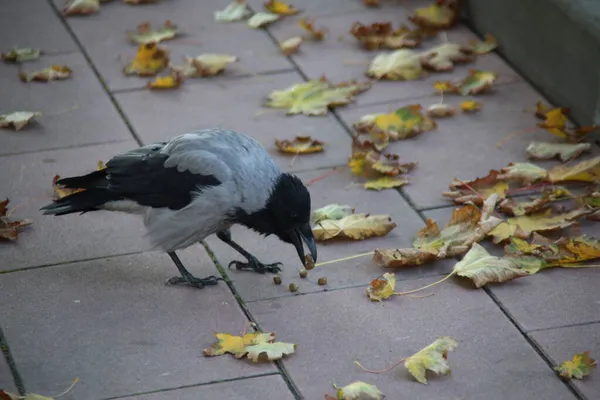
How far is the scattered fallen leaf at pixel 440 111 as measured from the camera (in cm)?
724

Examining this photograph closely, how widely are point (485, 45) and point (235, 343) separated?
420cm

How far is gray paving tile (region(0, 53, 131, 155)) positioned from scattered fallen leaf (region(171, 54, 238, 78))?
0.65m

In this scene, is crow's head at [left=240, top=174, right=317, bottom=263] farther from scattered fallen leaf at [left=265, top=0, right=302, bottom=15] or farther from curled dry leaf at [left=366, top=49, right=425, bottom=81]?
scattered fallen leaf at [left=265, top=0, right=302, bottom=15]

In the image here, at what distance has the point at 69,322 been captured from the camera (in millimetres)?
5117

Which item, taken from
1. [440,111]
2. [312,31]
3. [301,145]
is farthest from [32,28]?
[440,111]

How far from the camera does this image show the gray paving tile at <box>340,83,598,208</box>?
6.51 metres

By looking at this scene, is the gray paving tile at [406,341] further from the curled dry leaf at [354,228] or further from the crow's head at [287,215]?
the curled dry leaf at [354,228]

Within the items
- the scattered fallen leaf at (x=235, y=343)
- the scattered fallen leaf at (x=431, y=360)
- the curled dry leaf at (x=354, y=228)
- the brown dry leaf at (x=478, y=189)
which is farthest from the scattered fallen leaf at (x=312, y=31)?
the scattered fallen leaf at (x=431, y=360)

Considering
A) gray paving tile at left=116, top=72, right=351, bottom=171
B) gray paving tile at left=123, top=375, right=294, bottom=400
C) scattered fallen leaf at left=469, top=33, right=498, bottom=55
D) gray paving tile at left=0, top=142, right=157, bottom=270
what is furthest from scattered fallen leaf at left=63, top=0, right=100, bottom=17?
gray paving tile at left=123, top=375, right=294, bottom=400

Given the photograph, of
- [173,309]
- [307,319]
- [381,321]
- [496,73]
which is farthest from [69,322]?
[496,73]

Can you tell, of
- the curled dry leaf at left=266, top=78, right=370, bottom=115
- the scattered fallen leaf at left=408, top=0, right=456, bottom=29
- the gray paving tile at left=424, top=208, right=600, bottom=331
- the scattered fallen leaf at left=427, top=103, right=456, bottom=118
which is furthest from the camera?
the scattered fallen leaf at left=408, top=0, right=456, bottom=29

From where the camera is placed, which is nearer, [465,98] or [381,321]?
[381,321]

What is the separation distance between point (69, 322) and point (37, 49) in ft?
12.1

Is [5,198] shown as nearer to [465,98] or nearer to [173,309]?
[173,309]
